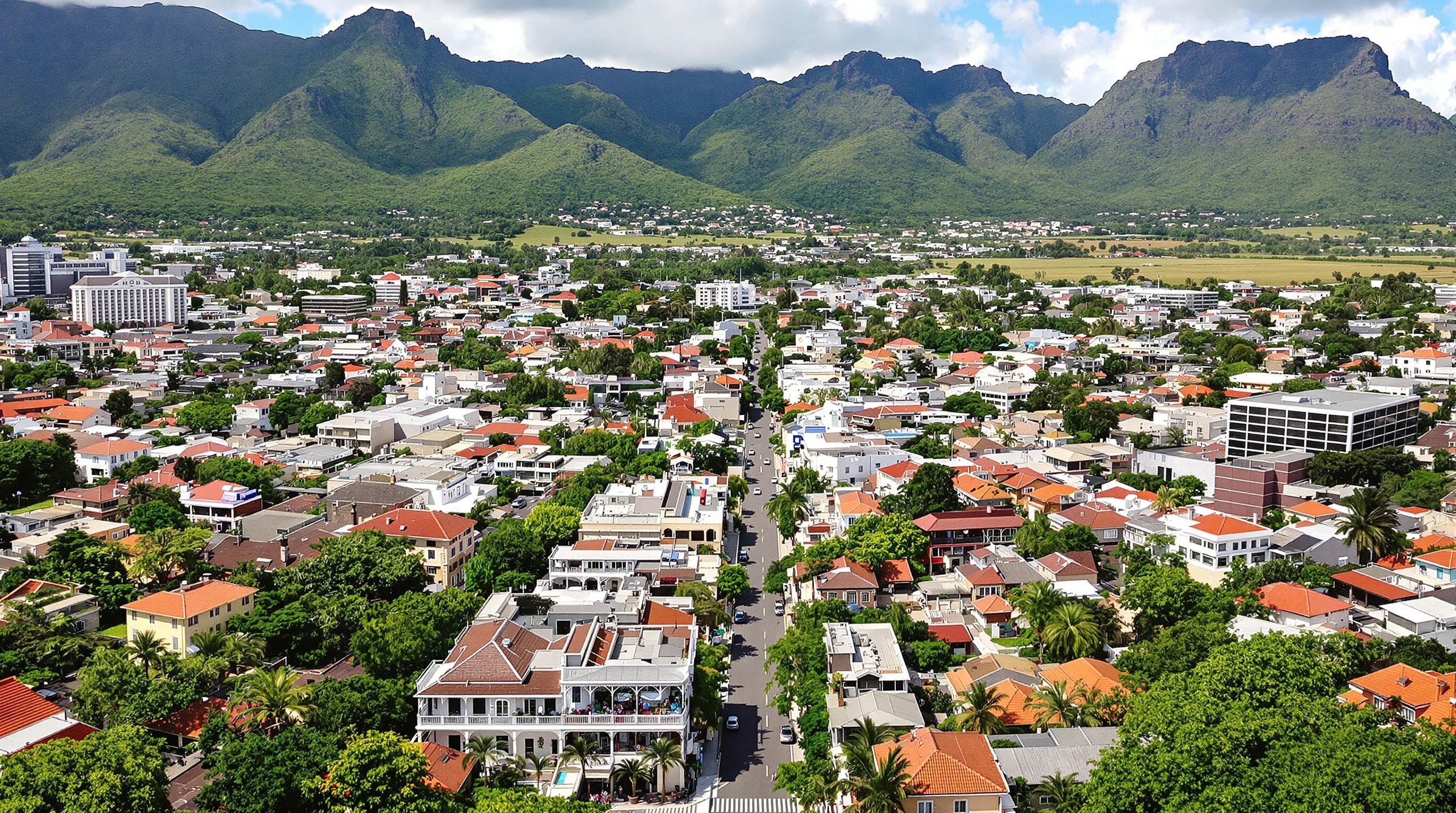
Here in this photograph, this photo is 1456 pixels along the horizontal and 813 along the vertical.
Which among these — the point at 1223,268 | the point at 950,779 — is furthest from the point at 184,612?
the point at 1223,268

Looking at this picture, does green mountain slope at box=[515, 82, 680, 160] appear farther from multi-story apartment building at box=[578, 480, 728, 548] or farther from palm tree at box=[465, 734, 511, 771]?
palm tree at box=[465, 734, 511, 771]

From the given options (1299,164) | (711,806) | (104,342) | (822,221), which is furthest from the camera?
(1299,164)

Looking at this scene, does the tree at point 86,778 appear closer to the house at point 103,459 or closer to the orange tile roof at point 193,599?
the orange tile roof at point 193,599

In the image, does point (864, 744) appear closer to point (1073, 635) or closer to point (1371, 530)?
point (1073, 635)

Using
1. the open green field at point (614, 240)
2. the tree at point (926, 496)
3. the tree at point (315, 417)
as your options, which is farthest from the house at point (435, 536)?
the open green field at point (614, 240)

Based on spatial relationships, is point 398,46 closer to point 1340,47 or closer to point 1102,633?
point 1340,47

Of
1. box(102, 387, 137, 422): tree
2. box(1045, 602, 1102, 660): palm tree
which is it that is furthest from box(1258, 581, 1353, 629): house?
box(102, 387, 137, 422): tree

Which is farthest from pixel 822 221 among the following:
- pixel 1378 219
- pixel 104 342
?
pixel 104 342
